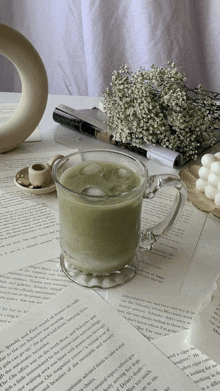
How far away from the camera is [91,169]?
1.97ft

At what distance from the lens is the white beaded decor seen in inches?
29.9

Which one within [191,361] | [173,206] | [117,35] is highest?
[117,35]

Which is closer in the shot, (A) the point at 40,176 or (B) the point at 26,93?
(A) the point at 40,176

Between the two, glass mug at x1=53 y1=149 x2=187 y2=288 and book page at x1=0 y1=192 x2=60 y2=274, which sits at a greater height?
glass mug at x1=53 y1=149 x2=187 y2=288

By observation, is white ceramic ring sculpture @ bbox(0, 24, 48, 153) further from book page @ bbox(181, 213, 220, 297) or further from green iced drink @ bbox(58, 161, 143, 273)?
book page @ bbox(181, 213, 220, 297)

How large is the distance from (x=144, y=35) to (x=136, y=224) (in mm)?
1238

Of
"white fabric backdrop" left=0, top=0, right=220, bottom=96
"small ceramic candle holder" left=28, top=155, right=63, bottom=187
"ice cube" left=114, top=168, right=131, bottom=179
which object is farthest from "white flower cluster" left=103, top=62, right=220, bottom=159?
"white fabric backdrop" left=0, top=0, right=220, bottom=96

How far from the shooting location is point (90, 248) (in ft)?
1.88

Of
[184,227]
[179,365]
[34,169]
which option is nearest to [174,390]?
[179,365]

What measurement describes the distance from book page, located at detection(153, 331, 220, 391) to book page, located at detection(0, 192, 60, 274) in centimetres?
24

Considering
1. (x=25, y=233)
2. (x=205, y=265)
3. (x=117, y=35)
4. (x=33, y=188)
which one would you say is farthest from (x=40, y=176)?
(x=117, y=35)

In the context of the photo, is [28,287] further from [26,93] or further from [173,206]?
[26,93]

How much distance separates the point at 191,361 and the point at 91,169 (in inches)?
11.9

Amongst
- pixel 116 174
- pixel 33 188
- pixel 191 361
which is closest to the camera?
pixel 191 361
